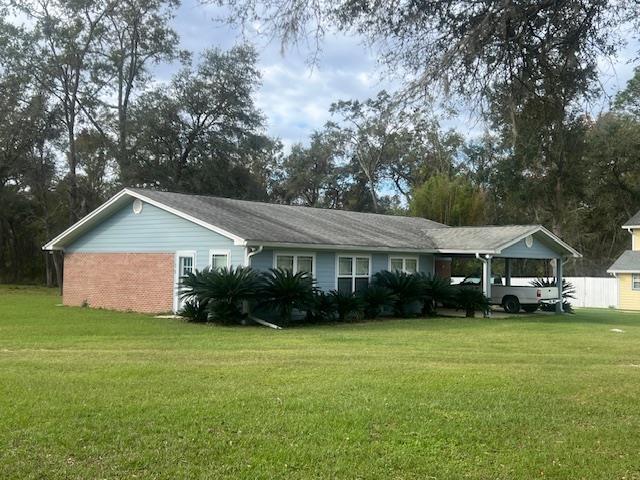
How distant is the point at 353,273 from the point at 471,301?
14.6ft

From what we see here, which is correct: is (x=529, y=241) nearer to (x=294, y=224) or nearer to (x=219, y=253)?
(x=294, y=224)

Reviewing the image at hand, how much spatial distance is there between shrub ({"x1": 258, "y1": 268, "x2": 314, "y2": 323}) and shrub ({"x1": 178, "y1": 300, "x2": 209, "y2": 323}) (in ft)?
5.29

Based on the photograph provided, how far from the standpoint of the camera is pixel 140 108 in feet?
136

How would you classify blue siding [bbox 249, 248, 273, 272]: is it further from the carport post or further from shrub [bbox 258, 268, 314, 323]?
the carport post

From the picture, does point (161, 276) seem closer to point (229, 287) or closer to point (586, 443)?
point (229, 287)

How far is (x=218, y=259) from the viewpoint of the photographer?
19.3m

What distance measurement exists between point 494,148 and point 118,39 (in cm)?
3866

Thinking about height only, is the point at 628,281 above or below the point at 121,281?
above

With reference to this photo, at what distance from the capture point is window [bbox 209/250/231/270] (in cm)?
1894

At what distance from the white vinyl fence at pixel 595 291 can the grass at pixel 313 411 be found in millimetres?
23016

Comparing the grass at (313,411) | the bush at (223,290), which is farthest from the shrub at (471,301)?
the grass at (313,411)

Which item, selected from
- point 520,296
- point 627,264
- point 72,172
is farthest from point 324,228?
point 72,172

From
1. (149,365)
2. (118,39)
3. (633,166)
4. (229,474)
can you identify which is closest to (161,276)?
(149,365)

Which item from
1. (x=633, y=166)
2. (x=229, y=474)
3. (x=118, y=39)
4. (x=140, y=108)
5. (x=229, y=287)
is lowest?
(x=229, y=474)
